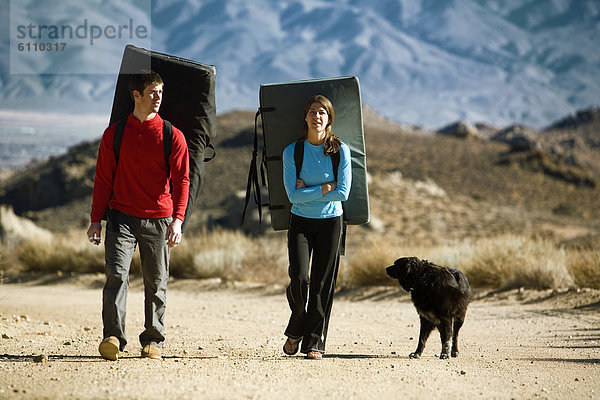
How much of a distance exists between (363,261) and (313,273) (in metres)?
8.02

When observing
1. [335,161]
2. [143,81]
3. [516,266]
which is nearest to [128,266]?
[143,81]

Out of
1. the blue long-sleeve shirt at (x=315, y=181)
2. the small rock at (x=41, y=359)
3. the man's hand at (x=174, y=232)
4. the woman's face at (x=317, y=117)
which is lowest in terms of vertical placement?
the small rock at (x=41, y=359)

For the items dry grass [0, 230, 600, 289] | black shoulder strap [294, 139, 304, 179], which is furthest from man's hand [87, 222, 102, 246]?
dry grass [0, 230, 600, 289]

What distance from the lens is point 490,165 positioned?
5794 cm

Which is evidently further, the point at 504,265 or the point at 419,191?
the point at 419,191

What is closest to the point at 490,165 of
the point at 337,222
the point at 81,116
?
the point at 337,222

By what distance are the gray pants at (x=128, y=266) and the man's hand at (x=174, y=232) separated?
0.30 feet

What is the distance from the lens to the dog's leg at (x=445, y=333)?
670 cm

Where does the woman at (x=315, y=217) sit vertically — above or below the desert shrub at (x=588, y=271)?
above

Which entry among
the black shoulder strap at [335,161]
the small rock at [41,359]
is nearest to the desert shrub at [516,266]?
the black shoulder strap at [335,161]

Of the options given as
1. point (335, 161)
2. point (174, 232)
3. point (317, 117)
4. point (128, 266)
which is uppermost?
point (317, 117)

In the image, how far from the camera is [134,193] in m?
6.08

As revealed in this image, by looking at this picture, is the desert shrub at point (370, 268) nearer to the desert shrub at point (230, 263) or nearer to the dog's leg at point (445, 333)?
the desert shrub at point (230, 263)

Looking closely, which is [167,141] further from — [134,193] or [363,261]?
[363,261]
